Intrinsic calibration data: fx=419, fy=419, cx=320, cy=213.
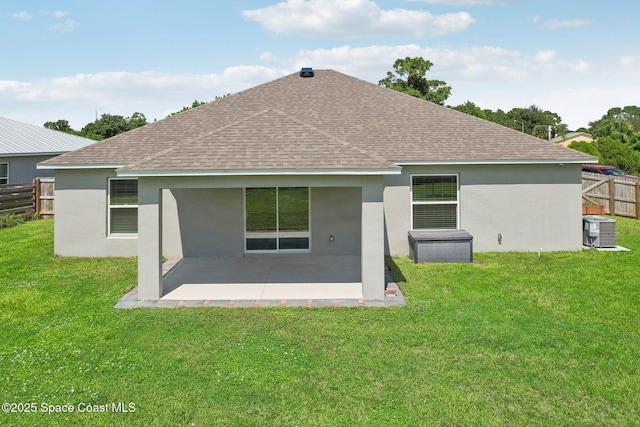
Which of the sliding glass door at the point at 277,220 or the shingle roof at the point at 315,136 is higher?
the shingle roof at the point at 315,136

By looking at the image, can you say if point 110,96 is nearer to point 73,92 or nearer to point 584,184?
point 73,92

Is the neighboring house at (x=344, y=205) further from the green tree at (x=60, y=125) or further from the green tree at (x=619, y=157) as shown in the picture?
the green tree at (x=60, y=125)

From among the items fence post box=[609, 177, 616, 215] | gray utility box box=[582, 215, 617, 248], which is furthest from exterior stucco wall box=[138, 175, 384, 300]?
fence post box=[609, 177, 616, 215]

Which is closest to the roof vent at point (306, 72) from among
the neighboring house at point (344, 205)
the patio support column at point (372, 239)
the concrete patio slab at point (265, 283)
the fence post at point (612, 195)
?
the neighboring house at point (344, 205)

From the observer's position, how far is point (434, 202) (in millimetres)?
12727

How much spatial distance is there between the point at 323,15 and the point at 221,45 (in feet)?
15.8

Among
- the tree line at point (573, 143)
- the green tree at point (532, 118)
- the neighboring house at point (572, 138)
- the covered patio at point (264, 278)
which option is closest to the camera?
the covered patio at point (264, 278)

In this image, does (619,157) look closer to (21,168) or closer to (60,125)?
(21,168)

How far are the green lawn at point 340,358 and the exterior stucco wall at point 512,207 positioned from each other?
11.6 ft

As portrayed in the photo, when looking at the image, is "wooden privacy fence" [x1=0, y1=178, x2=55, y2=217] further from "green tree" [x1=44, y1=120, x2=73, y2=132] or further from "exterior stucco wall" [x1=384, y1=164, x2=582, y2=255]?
"green tree" [x1=44, y1=120, x2=73, y2=132]

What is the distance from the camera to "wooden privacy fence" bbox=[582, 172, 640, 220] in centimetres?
1812

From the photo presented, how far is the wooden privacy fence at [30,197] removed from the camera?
18.6 m

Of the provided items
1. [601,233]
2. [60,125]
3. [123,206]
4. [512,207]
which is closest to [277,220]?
[123,206]

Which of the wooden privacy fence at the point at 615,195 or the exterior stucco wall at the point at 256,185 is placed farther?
the wooden privacy fence at the point at 615,195
